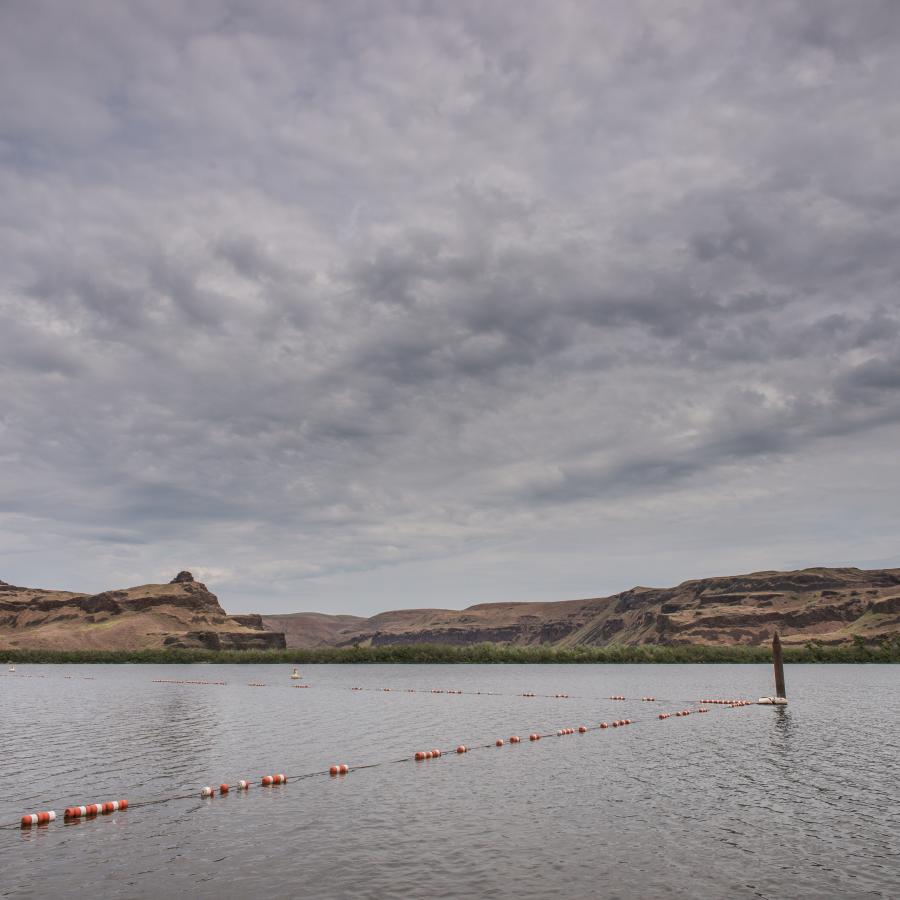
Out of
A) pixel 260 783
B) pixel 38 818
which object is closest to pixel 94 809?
pixel 38 818

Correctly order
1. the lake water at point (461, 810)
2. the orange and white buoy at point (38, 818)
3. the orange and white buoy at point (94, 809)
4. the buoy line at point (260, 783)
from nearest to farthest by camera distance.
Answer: the lake water at point (461, 810), the orange and white buoy at point (38, 818), the buoy line at point (260, 783), the orange and white buoy at point (94, 809)

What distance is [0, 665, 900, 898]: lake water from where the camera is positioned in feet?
92.6

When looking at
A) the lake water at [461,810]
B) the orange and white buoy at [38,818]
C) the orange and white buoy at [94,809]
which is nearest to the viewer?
the lake water at [461,810]

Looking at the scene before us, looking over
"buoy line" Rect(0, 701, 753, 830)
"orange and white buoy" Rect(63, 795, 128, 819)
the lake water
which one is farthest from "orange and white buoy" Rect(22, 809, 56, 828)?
the lake water

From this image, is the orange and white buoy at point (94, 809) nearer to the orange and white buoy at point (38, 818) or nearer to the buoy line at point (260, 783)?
the buoy line at point (260, 783)

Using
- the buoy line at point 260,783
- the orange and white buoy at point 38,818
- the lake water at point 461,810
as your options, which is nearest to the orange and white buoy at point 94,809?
the buoy line at point 260,783

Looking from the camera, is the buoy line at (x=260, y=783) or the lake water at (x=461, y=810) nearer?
the lake water at (x=461, y=810)

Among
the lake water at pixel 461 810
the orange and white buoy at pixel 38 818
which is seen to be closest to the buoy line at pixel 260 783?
the orange and white buoy at pixel 38 818

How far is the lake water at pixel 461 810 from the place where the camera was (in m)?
28.2

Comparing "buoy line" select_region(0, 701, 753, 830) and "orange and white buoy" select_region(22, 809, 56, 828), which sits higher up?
"orange and white buoy" select_region(22, 809, 56, 828)

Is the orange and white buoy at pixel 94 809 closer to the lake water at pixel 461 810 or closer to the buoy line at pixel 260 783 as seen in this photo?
the buoy line at pixel 260 783

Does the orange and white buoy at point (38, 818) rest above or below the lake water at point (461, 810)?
above

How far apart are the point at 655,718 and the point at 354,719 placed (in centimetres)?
3413

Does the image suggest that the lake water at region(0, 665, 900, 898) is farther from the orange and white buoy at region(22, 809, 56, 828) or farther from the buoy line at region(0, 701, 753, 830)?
the orange and white buoy at region(22, 809, 56, 828)
